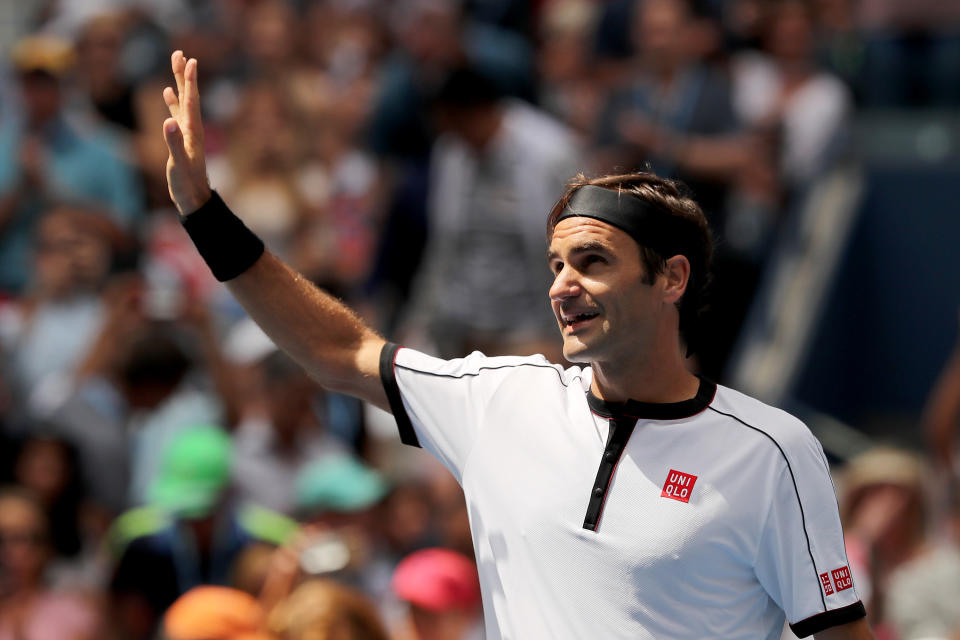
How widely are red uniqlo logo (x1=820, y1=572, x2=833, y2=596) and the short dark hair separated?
0.60 m

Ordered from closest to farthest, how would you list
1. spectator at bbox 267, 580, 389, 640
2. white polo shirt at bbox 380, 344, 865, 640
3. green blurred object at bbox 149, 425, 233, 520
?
white polo shirt at bbox 380, 344, 865, 640 → spectator at bbox 267, 580, 389, 640 → green blurred object at bbox 149, 425, 233, 520

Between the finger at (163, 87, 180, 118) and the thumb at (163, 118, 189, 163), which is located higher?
the finger at (163, 87, 180, 118)

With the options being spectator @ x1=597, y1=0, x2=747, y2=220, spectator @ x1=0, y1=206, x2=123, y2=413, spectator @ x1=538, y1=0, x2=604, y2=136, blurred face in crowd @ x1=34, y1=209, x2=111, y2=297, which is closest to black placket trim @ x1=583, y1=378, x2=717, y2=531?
spectator @ x1=597, y1=0, x2=747, y2=220

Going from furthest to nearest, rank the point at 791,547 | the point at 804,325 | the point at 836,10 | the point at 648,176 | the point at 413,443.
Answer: the point at 836,10, the point at 804,325, the point at 413,443, the point at 648,176, the point at 791,547

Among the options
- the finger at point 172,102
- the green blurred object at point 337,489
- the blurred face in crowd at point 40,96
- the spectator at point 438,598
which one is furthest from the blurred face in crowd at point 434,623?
the blurred face in crowd at point 40,96

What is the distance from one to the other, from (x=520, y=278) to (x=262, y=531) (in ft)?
6.49

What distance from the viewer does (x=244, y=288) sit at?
3129 millimetres

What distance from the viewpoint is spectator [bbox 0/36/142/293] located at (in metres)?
7.80

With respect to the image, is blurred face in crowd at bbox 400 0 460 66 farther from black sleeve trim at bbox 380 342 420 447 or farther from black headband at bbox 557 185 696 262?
black headband at bbox 557 185 696 262

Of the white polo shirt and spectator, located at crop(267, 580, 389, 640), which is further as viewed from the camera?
spectator, located at crop(267, 580, 389, 640)

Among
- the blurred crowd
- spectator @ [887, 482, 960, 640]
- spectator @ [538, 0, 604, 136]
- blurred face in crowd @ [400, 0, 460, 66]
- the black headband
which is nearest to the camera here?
the black headband

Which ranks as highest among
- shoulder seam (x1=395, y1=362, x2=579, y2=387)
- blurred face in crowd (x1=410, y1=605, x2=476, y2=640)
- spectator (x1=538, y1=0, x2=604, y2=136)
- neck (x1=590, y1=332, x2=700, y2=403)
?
neck (x1=590, y1=332, x2=700, y2=403)


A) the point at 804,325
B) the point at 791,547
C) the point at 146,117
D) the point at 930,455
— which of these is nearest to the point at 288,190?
the point at 146,117

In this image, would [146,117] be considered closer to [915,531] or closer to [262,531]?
[262,531]
